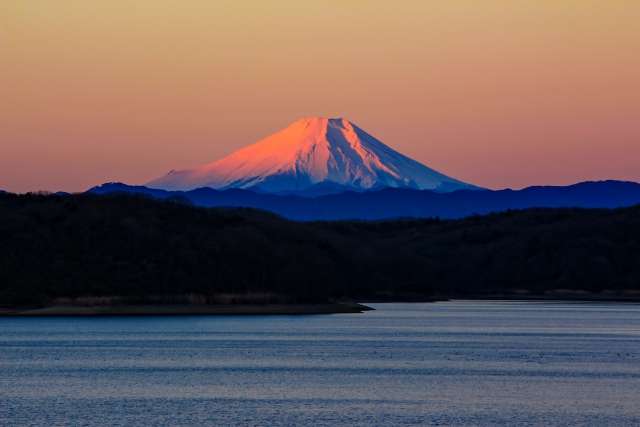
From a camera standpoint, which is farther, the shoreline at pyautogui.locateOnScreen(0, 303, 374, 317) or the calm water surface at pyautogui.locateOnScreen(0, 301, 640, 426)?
the shoreline at pyautogui.locateOnScreen(0, 303, 374, 317)

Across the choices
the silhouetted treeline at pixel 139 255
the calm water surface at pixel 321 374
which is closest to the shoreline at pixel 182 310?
the silhouetted treeline at pixel 139 255

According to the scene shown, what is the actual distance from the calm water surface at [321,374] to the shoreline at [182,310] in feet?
55.0

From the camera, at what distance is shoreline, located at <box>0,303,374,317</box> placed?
6142 inches

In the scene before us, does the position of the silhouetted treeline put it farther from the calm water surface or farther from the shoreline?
the calm water surface

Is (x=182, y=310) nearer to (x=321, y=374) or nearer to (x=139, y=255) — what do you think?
(x=139, y=255)

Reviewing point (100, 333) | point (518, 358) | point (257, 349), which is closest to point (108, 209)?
point (100, 333)

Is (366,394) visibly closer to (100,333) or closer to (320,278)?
(100,333)

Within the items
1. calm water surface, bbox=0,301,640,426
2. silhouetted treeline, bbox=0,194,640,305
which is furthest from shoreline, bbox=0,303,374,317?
calm water surface, bbox=0,301,640,426

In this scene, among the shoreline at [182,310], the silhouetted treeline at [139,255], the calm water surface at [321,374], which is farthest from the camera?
the silhouetted treeline at [139,255]

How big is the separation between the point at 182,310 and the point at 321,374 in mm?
83316

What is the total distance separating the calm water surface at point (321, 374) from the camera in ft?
208

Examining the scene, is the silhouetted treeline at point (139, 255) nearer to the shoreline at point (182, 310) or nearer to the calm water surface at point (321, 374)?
the shoreline at point (182, 310)

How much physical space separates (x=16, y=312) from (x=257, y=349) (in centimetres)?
6175

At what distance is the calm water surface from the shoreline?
1676 cm
